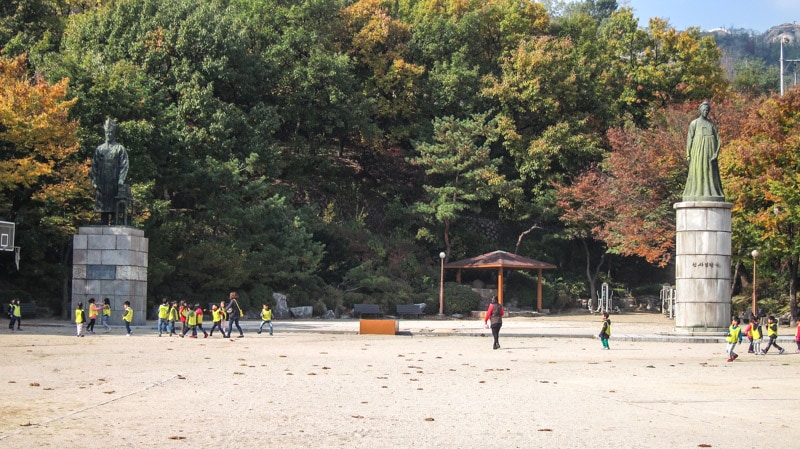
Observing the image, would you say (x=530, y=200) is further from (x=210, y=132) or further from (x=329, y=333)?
(x=329, y=333)

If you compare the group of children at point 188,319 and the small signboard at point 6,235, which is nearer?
the group of children at point 188,319

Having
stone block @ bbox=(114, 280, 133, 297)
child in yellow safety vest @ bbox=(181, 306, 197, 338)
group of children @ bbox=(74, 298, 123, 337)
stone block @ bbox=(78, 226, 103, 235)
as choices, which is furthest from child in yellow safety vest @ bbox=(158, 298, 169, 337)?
stone block @ bbox=(78, 226, 103, 235)

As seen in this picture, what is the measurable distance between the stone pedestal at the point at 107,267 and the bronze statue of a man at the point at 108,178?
0.75m

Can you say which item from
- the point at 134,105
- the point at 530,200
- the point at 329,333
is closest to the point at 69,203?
the point at 134,105

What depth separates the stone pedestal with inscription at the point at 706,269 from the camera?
31.3 metres

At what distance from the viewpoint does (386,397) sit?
16.6 m

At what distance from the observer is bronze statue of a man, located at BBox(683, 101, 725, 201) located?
31578 mm

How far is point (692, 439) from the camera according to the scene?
13031 mm

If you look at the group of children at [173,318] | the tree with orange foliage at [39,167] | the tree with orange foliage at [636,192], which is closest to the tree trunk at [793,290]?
the tree with orange foliage at [636,192]

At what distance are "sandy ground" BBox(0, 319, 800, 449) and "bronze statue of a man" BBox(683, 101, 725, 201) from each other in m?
6.88

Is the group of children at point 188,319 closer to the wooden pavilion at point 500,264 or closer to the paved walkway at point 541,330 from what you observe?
the paved walkway at point 541,330

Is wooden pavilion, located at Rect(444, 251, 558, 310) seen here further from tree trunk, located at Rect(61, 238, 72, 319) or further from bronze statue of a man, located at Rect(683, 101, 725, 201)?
tree trunk, located at Rect(61, 238, 72, 319)

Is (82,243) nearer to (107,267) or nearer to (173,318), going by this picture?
(107,267)

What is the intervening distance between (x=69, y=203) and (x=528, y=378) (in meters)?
22.8
